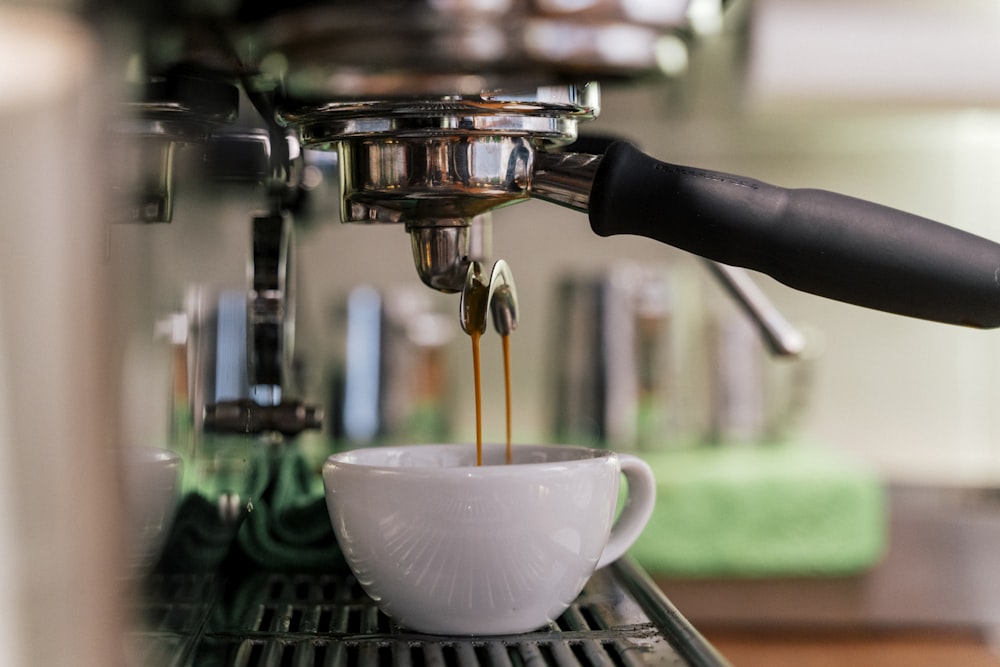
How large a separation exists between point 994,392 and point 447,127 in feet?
4.38

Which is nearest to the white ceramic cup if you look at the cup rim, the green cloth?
the cup rim

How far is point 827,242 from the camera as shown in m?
0.31

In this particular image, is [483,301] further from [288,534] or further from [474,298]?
[288,534]

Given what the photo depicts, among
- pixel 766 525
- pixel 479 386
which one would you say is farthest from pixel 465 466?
pixel 766 525

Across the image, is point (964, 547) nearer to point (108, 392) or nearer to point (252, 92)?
point (252, 92)

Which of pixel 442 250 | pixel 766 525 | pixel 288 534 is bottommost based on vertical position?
pixel 766 525

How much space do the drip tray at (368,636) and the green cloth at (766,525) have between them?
747 mm

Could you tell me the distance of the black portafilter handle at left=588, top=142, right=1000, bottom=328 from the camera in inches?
12.1

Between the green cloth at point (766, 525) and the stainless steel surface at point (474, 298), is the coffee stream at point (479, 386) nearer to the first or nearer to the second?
the stainless steel surface at point (474, 298)

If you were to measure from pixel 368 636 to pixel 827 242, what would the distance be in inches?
6.9

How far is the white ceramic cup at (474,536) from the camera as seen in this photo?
336 millimetres

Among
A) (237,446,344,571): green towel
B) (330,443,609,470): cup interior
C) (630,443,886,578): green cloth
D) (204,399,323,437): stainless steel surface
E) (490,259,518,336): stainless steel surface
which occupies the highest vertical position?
(490,259,518,336): stainless steel surface

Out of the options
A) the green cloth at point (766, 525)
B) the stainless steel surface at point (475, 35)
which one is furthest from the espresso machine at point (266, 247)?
the green cloth at point (766, 525)

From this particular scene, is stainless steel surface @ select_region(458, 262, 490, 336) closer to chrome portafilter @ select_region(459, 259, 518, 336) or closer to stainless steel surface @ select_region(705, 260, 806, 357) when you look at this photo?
chrome portafilter @ select_region(459, 259, 518, 336)
